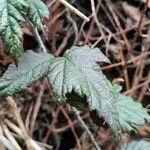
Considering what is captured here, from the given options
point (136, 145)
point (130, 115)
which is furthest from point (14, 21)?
point (136, 145)

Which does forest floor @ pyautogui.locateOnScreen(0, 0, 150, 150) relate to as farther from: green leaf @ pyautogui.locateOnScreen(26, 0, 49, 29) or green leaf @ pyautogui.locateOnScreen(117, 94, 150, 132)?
green leaf @ pyautogui.locateOnScreen(26, 0, 49, 29)

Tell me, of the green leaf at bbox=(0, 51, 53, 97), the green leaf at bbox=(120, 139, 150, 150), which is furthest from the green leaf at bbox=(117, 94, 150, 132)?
the green leaf at bbox=(0, 51, 53, 97)

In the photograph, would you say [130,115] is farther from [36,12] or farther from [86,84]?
[36,12]

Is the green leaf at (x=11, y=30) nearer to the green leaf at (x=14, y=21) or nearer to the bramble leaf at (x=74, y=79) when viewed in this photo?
the green leaf at (x=14, y=21)

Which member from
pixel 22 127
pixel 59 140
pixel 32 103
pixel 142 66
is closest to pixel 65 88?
pixel 22 127

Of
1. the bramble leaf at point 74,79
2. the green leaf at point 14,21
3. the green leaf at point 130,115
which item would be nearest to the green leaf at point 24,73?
the bramble leaf at point 74,79
